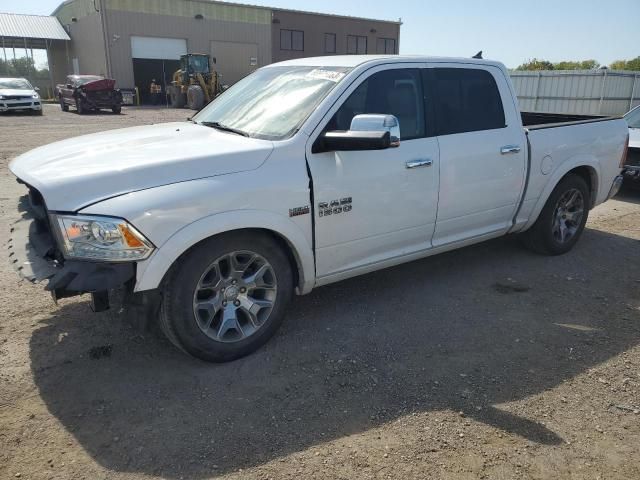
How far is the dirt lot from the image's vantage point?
8.79ft

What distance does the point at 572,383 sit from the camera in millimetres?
3375

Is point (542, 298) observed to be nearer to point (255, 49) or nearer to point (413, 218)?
point (413, 218)

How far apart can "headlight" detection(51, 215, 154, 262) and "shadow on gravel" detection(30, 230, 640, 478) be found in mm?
857

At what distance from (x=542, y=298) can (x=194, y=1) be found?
39.3 m

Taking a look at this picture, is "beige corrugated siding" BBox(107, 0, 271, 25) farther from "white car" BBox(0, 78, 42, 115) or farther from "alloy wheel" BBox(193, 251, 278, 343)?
"alloy wheel" BBox(193, 251, 278, 343)

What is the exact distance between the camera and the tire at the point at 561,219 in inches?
215

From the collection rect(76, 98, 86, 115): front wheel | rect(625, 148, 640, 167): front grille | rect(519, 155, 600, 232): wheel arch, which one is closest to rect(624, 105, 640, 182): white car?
rect(625, 148, 640, 167): front grille

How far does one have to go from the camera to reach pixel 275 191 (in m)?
3.39

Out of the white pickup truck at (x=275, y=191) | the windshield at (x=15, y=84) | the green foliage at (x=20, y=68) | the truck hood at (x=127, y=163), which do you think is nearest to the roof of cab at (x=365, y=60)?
the white pickup truck at (x=275, y=191)

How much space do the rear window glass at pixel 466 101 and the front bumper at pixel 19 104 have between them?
75.8 ft

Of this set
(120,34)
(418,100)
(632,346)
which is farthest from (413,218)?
(120,34)

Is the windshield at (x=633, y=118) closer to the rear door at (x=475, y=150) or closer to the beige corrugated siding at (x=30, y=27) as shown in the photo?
the rear door at (x=475, y=150)

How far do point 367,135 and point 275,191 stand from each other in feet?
2.22

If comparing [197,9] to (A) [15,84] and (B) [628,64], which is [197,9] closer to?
(A) [15,84]
